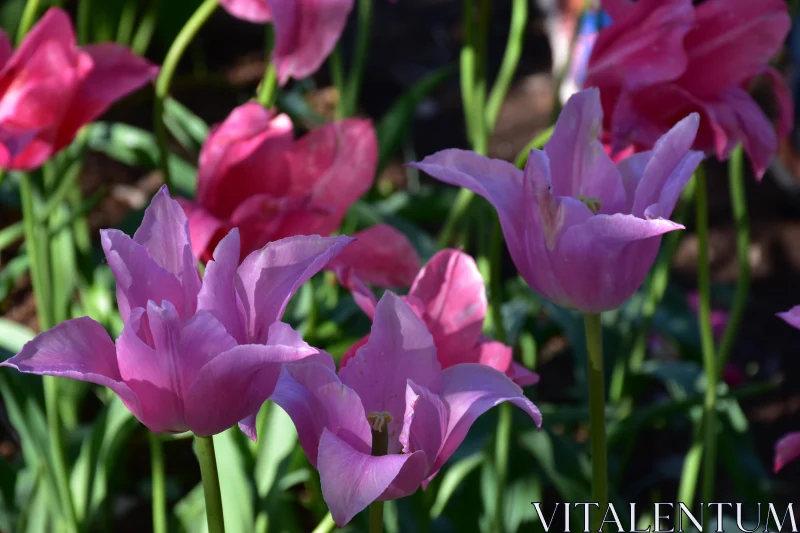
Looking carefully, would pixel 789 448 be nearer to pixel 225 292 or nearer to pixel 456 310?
pixel 456 310

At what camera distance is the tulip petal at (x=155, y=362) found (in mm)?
354

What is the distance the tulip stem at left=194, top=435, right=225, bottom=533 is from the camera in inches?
14.6

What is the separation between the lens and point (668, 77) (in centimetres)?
52

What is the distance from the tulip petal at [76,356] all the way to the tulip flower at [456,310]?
124 mm

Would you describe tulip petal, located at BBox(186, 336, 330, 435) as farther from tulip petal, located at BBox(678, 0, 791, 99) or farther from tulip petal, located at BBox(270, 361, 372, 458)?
tulip petal, located at BBox(678, 0, 791, 99)

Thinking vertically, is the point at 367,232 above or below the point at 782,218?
above

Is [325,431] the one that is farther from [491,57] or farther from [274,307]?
[491,57]

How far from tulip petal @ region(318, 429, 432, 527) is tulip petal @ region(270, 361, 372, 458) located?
0.05ft

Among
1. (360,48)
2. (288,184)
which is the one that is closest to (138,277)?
(288,184)

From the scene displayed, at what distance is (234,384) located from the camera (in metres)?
0.36

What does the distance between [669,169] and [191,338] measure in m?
0.21

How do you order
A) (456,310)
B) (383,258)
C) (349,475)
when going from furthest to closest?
(383,258), (456,310), (349,475)

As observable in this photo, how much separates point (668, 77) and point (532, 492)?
44 cm

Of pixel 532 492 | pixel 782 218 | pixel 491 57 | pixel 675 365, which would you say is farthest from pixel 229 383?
pixel 491 57
